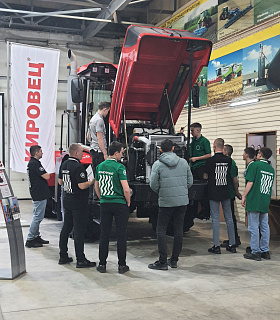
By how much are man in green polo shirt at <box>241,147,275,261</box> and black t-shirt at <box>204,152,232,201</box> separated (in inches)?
15.3

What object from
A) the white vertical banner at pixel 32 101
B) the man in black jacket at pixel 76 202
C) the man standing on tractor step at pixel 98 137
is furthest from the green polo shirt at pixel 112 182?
the white vertical banner at pixel 32 101

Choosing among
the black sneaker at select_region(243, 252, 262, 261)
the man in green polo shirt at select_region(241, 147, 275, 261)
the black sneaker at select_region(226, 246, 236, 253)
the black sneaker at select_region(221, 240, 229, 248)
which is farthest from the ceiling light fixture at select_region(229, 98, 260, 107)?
the black sneaker at select_region(243, 252, 262, 261)

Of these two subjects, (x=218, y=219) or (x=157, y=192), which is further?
(x=218, y=219)

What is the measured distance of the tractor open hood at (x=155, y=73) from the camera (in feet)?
20.8

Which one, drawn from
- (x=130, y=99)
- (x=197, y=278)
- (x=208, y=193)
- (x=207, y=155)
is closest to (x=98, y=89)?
(x=130, y=99)

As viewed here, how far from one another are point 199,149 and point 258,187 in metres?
1.40

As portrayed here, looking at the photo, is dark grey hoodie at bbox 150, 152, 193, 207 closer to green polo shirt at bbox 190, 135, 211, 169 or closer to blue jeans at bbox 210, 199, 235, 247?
blue jeans at bbox 210, 199, 235, 247

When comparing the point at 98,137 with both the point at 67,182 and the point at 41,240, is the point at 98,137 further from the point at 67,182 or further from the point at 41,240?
the point at 41,240

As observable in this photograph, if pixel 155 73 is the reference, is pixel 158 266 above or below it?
below

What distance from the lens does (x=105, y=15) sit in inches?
496

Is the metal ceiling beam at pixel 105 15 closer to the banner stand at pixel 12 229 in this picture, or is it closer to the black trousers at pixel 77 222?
the black trousers at pixel 77 222

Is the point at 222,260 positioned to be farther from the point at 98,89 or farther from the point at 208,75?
the point at 208,75

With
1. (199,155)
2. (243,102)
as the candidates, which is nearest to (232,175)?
(199,155)

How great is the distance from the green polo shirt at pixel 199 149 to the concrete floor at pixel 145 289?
1380mm
